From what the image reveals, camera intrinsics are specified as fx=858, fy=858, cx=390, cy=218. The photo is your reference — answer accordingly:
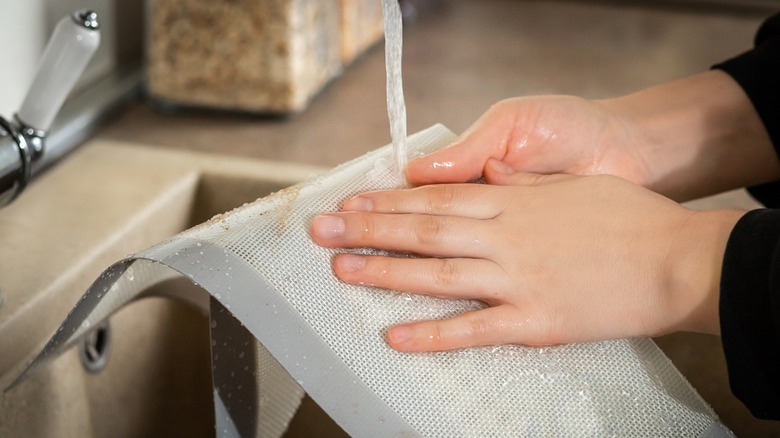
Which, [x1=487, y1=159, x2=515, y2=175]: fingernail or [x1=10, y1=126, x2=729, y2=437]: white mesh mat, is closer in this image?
[x1=10, y1=126, x2=729, y2=437]: white mesh mat

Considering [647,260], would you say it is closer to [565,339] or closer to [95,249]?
[565,339]

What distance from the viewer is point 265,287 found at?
42cm

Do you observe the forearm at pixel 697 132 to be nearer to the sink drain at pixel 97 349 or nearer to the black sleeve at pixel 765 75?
the black sleeve at pixel 765 75

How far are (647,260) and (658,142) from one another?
20 centimetres

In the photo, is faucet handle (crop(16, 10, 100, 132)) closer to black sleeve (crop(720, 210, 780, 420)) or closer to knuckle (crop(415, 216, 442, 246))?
knuckle (crop(415, 216, 442, 246))

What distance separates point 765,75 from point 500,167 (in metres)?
0.23

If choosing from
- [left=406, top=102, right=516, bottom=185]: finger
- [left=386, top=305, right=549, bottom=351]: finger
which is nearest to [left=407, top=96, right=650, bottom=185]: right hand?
[left=406, top=102, right=516, bottom=185]: finger

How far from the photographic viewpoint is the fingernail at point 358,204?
0.47m

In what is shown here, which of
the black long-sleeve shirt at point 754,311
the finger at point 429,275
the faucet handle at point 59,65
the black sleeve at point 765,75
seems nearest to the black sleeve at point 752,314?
the black long-sleeve shirt at point 754,311

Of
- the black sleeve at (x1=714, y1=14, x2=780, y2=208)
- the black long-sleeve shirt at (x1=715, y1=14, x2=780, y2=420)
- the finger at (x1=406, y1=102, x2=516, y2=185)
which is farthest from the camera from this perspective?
the black sleeve at (x1=714, y1=14, x2=780, y2=208)

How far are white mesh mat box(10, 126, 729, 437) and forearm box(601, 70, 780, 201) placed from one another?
0.20 meters

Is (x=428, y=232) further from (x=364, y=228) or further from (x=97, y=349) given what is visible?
(x=97, y=349)

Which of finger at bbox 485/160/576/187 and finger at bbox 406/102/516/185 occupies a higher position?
finger at bbox 406/102/516/185

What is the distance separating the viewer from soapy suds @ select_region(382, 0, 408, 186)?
1.66 feet
